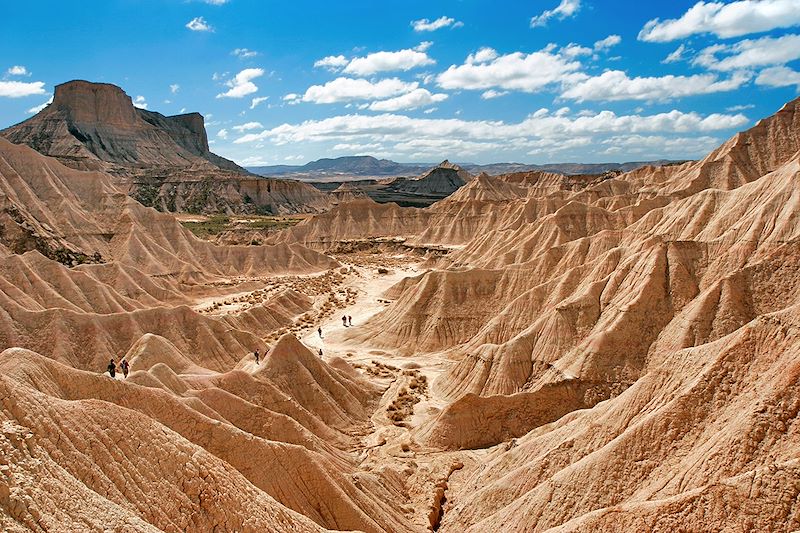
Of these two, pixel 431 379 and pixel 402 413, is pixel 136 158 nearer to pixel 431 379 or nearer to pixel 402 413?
pixel 431 379

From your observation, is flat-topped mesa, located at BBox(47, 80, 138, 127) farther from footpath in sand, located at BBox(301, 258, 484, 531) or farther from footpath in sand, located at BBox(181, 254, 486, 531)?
footpath in sand, located at BBox(301, 258, 484, 531)

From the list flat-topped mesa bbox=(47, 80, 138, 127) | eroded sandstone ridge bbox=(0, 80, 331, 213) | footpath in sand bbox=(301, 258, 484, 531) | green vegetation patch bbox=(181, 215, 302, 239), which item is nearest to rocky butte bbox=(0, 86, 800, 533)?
footpath in sand bbox=(301, 258, 484, 531)

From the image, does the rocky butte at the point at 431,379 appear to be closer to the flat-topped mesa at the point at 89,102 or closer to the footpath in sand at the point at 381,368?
the footpath in sand at the point at 381,368

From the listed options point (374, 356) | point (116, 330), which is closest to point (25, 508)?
point (116, 330)

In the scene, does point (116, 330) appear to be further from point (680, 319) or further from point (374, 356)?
point (680, 319)

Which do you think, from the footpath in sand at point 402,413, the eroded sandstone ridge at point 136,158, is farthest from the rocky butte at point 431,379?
the eroded sandstone ridge at point 136,158

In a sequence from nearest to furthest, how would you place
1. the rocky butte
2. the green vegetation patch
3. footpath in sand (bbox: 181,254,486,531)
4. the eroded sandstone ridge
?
the rocky butte, footpath in sand (bbox: 181,254,486,531), the green vegetation patch, the eroded sandstone ridge
